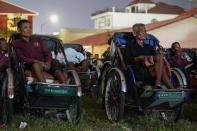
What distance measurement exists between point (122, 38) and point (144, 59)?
1.15m

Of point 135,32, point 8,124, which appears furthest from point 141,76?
point 8,124

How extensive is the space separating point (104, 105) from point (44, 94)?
1630 mm

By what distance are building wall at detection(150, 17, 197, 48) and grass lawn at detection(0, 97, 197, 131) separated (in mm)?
28469

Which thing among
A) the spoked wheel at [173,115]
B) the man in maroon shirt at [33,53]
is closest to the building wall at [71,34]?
the spoked wheel at [173,115]

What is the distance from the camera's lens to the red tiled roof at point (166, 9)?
82.0 meters

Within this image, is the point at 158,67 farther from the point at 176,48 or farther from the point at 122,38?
the point at 176,48

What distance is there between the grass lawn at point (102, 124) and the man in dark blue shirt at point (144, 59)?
643mm

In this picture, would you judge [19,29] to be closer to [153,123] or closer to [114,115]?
[114,115]

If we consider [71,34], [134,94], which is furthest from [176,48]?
[71,34]

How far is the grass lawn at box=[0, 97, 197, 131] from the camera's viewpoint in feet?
24.3

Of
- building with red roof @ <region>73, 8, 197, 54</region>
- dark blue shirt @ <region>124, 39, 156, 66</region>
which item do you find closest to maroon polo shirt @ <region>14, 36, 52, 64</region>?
dark blue shirt @ <region>124, 39, 156, 66</region>

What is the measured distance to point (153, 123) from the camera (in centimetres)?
813

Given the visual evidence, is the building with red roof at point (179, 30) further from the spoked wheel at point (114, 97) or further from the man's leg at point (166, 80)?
the man's leg at point (166, 80)

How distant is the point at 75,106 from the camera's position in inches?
316
